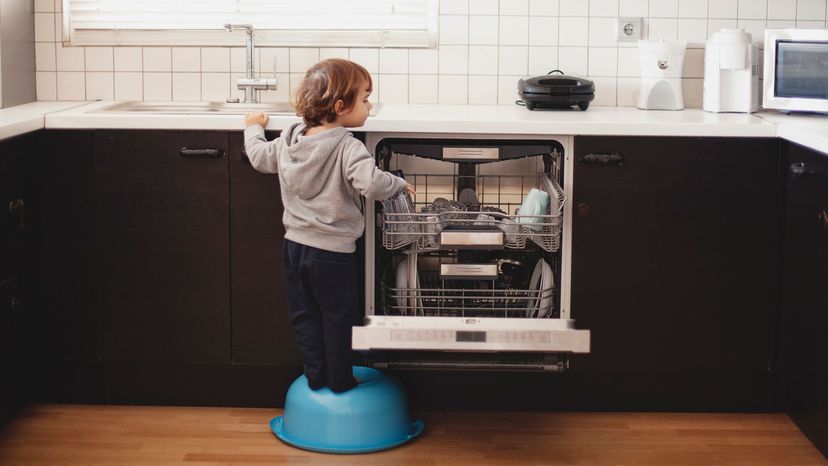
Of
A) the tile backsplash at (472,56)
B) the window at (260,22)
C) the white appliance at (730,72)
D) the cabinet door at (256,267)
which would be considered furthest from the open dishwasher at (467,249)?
the white appliance at (730,72)

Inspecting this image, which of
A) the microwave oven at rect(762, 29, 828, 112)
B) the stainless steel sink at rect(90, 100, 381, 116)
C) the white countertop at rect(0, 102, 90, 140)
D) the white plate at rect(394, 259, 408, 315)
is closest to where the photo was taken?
the white countertop at rect(0, 102, 90, 140)

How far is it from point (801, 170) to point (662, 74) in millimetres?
735

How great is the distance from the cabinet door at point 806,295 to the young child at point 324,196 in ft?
3.27

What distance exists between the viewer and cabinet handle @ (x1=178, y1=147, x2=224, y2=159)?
2.95 m

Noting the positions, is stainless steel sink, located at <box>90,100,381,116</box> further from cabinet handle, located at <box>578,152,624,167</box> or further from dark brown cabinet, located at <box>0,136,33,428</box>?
cabinet handle, located at <box>578,152,624,167</box>

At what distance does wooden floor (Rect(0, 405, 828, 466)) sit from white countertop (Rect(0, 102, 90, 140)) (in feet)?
2.62

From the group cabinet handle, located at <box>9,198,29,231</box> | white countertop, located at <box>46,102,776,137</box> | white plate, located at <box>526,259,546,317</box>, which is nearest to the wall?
white countertop, located at <box>46,102,776,137</box>

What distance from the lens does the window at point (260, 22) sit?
3490 mm

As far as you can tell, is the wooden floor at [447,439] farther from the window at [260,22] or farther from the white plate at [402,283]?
the window at [260,22]

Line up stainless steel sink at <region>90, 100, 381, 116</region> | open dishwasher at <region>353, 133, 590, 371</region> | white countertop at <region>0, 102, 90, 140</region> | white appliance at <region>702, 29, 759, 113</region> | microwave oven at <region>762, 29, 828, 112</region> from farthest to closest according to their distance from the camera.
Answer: stainless steel sink at <region>90, 100, 381, 116</region>, white appliance at <region>702, 29, 759, 113</region>, microwave oven at <region>762, 29, 828, 112</region>, open dishwasher at <region>353, 133, 590, 371</region>, white countertop at <region>0, 102, 90, 140</region>

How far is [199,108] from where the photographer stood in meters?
3.48

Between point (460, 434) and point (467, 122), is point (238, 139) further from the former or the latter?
point (460, 434)

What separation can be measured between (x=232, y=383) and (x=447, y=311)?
639mm

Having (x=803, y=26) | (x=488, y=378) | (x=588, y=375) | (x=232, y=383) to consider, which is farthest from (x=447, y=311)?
(x=803, y=26)
